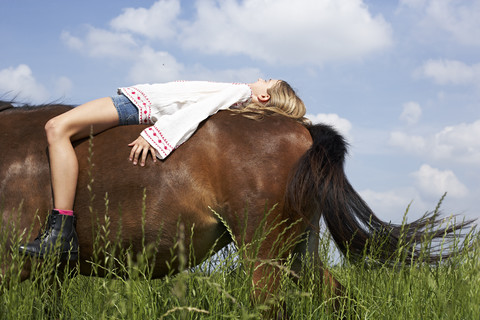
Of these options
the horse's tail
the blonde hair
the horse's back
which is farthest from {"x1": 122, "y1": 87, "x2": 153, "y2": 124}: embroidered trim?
the horse's tail

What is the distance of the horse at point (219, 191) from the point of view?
123 inches

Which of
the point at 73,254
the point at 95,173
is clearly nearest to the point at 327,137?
the point at 95,173

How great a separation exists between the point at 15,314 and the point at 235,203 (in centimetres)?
→ 141

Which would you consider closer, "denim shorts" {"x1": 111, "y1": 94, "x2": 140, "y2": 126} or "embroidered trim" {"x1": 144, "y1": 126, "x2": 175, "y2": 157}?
"embroidered trim" {"x1": 144, "y1": 126, "x2": 175, "y2": 157}

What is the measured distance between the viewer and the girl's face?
12.0 feet

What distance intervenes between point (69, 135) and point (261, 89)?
Answer: 58.0 inches

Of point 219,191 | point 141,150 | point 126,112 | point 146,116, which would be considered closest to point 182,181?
point 219,191

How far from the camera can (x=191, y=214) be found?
315cm

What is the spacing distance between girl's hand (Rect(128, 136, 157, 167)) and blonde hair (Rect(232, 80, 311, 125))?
2.28 feet

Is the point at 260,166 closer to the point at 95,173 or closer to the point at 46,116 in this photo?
the point at 95,173

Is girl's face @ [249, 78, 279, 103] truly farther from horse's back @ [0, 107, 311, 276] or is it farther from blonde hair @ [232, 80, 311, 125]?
horse's back @ [0, 107, 311, 276]

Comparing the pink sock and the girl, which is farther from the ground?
the girl

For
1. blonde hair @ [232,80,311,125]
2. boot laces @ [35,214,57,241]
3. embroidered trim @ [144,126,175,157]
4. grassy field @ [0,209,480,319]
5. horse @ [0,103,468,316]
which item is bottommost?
grassy field @ [0,209,480,319]

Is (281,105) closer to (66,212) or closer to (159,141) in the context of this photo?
(159,141)
